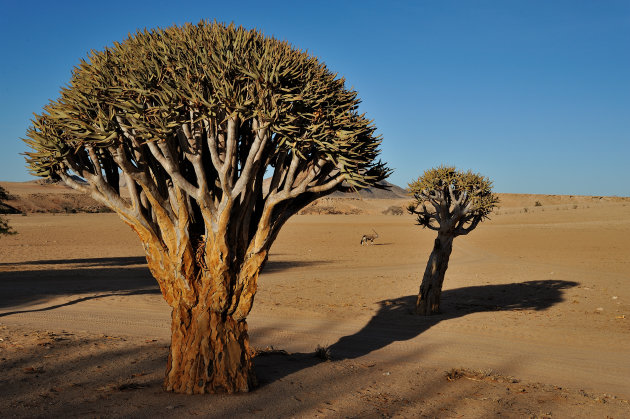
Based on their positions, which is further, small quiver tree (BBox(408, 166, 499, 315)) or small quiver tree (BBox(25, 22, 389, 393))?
small quiver tree (BBox(408, 166, 499, 315))

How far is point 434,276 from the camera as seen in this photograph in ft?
55.6

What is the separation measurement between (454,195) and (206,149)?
11265 millimetres

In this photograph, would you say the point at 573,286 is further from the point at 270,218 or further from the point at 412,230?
the point at 412,230

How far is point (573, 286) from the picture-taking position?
22359 mm

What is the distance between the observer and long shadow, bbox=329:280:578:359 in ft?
42.6

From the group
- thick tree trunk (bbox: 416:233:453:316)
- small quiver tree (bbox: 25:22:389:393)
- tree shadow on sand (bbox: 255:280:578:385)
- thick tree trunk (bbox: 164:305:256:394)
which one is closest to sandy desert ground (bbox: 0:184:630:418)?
tree shadow on sand (bbox: 255:280:578:385)

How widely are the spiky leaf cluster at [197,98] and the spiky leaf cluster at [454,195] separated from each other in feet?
32.2

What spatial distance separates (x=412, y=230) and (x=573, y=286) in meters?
35.9

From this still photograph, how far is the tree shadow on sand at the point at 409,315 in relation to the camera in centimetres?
988

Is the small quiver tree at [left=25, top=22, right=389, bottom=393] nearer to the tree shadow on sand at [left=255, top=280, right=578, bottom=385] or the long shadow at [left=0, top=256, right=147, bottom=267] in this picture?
the tree shadow on sand at [left=255, top=280, right=578, bottom=385]

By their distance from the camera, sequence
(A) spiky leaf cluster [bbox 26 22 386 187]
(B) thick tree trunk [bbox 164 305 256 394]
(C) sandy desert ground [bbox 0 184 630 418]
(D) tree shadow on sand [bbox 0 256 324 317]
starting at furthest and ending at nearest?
(D) tree shadow on sand [bbox 0 256 324 317] → (B) thick tree trunk [bbox 164 305 256 394] → (C) sandy desert ground [bbox 0 184 630 418] → (A) spiky leaf cluster [bbox 26 22 386 187]

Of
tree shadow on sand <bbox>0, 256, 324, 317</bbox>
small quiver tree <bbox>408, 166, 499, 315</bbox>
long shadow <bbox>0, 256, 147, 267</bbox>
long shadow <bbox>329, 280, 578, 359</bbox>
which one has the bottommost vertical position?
long shadow <bbox>329, 280, 578, 359</bbox>

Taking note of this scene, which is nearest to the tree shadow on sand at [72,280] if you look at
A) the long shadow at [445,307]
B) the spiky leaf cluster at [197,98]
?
the long shadow at [445,307]

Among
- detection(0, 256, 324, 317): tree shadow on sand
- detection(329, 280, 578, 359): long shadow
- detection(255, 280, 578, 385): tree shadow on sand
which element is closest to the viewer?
detection(255, 280, 578, 385): tree shadow on sand
